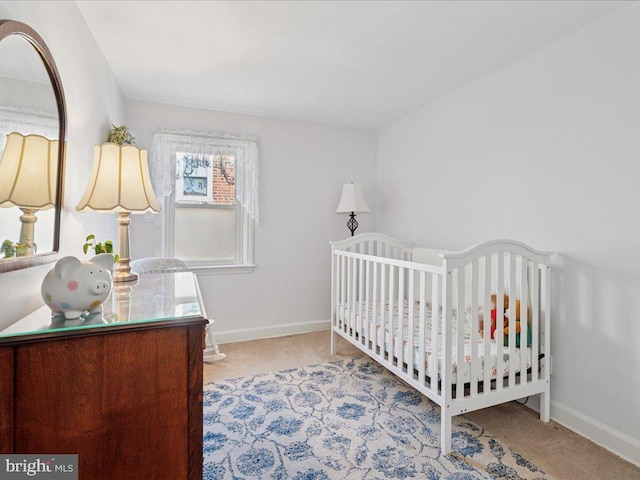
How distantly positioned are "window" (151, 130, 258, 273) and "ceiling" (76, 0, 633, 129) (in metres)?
0.45

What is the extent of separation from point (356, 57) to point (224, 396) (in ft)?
7.66

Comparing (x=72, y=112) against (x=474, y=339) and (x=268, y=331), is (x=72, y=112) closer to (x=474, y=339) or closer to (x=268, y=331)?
(x=474, y=339)

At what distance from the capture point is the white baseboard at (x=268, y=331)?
3.19 metres

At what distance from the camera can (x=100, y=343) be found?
87cm

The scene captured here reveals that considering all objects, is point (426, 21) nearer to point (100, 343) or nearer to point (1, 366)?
point (100, 343)

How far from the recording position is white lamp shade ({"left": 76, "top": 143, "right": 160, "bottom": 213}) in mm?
1360

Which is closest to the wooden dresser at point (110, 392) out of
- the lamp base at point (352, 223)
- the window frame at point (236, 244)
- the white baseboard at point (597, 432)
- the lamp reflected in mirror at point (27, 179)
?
the lamp reflected in mirror at point (27, 179)

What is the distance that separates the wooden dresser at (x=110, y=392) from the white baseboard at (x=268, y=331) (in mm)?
2291

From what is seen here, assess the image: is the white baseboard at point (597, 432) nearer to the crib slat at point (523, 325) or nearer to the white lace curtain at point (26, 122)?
the crib slat at point (523, 325)

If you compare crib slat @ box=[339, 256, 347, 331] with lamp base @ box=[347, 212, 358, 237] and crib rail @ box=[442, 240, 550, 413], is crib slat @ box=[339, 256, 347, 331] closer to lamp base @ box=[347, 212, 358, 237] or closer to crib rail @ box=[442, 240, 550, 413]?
A: lamp base @ box=[347, 212, 358, 237]

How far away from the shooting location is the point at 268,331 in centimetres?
334

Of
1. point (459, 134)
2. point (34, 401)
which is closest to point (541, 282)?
point (459, 134)

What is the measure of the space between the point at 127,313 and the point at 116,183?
647 millimetres

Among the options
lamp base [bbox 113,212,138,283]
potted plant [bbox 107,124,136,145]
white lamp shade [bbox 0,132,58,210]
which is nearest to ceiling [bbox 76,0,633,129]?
potted plant [bbox 107,124,136,145]
